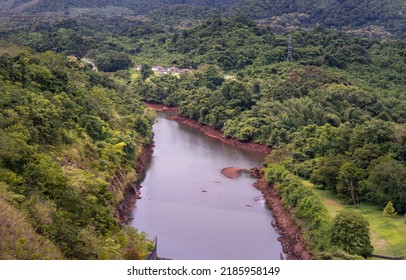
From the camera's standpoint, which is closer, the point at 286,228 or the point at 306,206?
the point at 306,206

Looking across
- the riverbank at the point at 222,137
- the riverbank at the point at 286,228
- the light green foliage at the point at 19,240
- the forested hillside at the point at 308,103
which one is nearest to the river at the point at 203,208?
the riverbank at the point at 286,228

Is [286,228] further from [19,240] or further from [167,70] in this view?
[167,70]

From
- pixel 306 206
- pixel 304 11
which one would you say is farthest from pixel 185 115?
pixel 304 11

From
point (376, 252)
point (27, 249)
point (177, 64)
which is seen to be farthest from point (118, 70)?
point (27, 249)

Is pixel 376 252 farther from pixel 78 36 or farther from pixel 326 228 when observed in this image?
pixel 78 36

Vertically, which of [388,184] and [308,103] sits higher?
[388,184]

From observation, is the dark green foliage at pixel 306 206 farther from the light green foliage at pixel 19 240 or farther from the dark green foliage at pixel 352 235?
the light green foliage at pixel 19 240

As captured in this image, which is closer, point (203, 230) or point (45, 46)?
point (203, 230)
